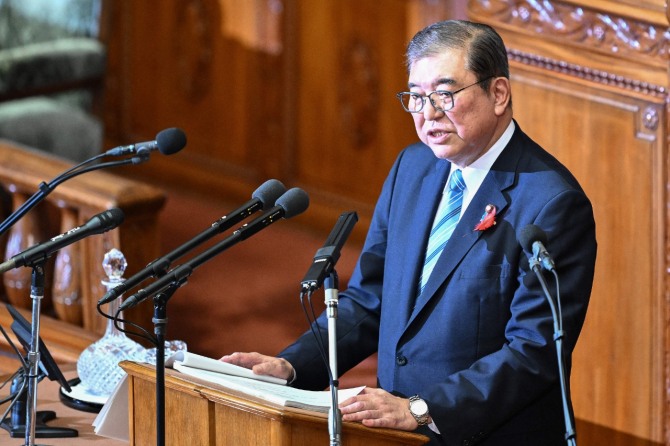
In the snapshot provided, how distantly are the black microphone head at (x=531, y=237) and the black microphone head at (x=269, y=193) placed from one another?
0.55 metres

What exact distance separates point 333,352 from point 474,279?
2.04 ft

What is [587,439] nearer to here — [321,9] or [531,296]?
[531,296]

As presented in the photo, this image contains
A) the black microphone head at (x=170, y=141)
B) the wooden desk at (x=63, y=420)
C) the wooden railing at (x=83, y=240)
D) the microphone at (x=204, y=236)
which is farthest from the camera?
the wooden railing at (x=83, y=240)

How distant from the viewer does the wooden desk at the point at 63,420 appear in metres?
3.54

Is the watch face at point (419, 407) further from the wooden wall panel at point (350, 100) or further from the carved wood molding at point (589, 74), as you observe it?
the wooden wall panel at point (350, 100)

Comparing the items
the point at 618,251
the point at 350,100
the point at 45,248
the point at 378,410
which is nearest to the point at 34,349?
the point at 45,248

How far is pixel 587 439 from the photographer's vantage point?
4707 mm

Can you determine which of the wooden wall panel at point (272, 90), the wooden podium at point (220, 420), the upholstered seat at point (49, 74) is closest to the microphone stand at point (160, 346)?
the wooden podium at point (220, 420)

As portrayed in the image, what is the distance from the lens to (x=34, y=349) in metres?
3.21

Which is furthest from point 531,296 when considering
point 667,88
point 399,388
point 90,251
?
point 90,251

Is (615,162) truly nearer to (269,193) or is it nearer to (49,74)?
(269,193)

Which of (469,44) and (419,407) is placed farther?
(469,44)

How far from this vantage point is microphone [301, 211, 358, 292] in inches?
105

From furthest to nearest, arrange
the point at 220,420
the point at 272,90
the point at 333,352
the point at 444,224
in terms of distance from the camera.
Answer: the point at 272,90, the point at 444,224, the point at 220,420, the point at 333,352
